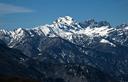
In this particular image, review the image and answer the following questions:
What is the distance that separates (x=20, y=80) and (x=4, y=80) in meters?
9.02

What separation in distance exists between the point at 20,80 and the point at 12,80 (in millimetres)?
6375

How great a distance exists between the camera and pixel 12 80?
506 ft

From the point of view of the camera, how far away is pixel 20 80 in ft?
488

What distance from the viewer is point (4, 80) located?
508 feet

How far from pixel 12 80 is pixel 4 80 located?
10.6 ft
